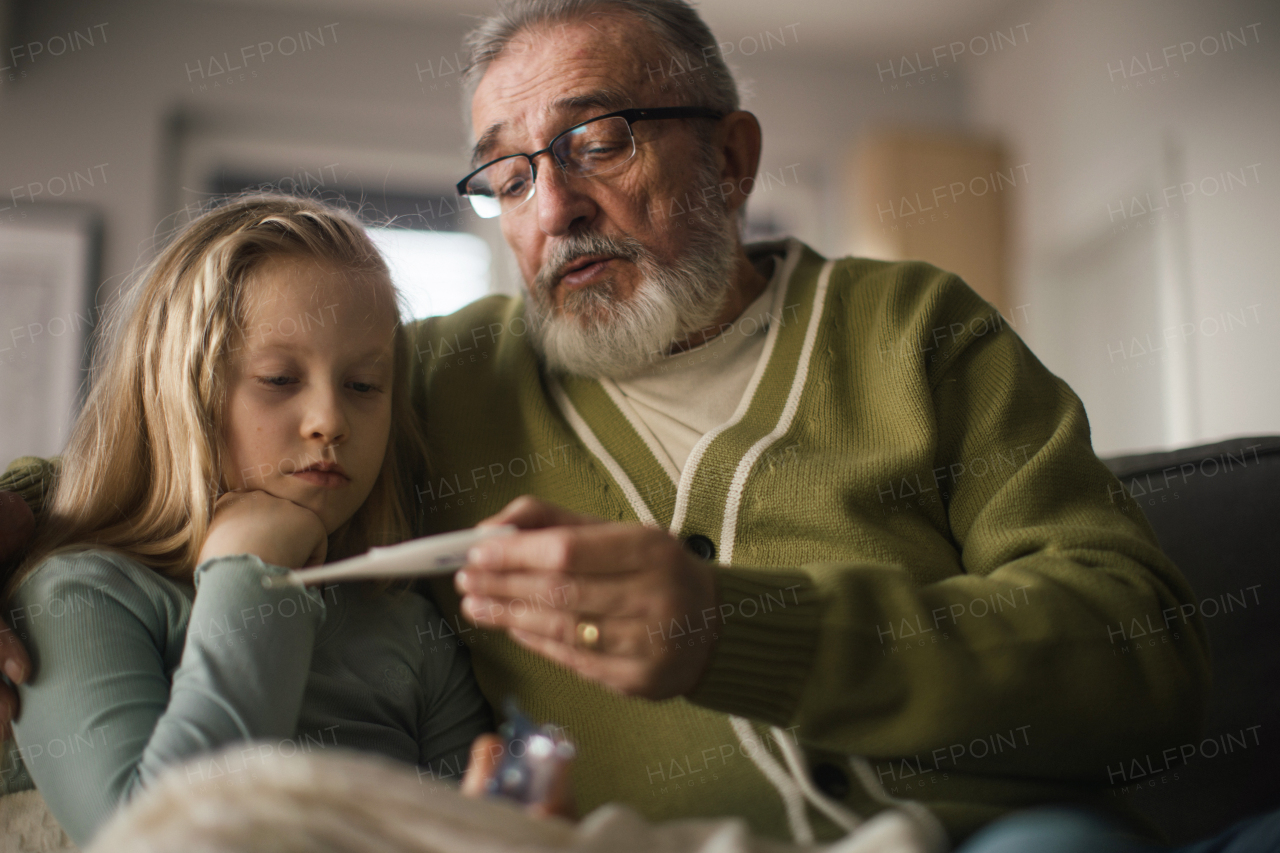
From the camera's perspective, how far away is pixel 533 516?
Answer: 2.33 ft

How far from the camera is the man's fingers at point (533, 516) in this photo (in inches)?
27.7

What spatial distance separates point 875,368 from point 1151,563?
1.25 ft

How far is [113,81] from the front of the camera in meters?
3.70

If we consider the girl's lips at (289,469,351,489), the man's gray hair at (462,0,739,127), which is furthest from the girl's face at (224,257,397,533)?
the man's gray hair at (462,0,739,127)

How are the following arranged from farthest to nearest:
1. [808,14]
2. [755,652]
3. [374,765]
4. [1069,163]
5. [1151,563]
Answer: [808,14], [1069,163], [1151,563], [755,652], [374,765]

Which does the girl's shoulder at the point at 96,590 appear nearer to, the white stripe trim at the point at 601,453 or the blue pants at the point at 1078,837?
the white stripe trim at the point at 601,453

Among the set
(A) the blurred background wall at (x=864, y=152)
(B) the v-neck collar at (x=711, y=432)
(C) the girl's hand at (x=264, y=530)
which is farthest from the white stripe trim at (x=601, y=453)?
(A) the blurred background wall at (x=864, y=152)

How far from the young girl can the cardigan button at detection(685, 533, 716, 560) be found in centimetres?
31

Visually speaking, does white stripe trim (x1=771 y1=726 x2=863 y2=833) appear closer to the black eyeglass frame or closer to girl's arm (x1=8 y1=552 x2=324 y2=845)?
girl's arm (x1=8 y1=552 x2=324 y2=845)

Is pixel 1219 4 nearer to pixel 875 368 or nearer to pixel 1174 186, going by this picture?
pixel 1174 186

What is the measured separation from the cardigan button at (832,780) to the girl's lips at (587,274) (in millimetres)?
706

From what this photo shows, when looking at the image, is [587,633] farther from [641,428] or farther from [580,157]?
[580,157]

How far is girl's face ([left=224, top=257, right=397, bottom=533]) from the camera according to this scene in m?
0.97

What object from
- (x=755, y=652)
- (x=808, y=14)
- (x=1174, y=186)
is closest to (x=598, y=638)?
(x=755, y=652)
